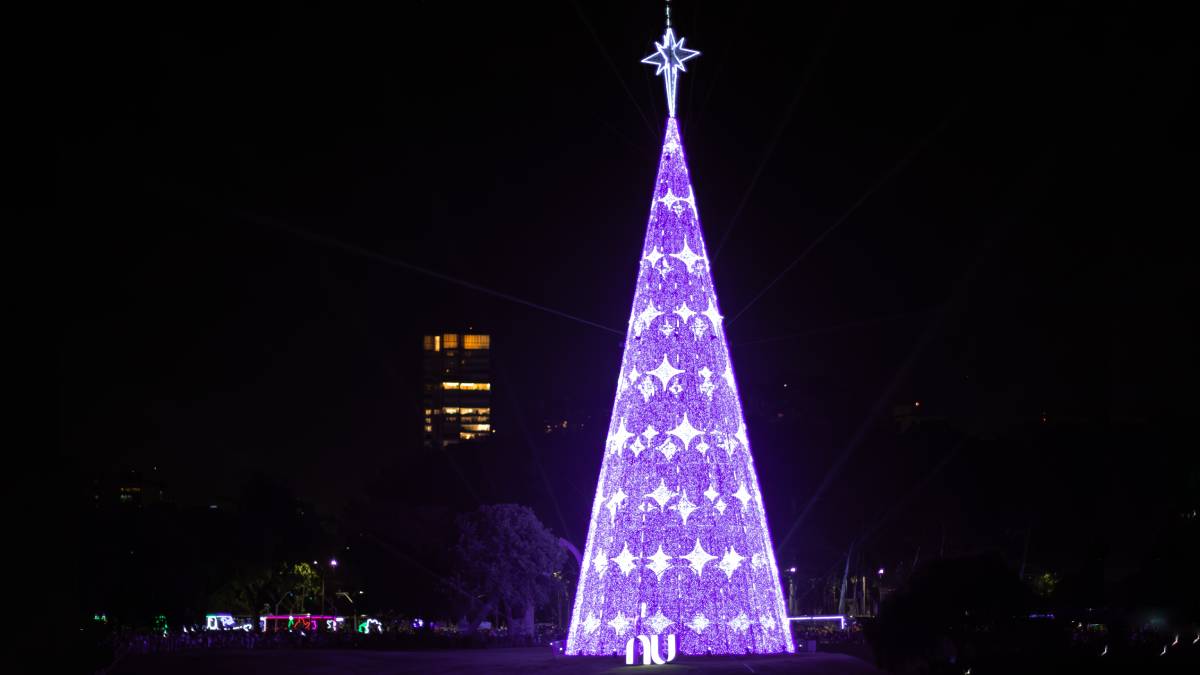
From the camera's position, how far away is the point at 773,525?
5925cm

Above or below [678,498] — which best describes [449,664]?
below

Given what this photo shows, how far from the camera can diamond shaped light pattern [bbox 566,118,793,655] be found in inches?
1163

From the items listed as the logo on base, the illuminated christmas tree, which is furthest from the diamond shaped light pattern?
the logo on base

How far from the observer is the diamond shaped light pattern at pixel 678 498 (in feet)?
96.9

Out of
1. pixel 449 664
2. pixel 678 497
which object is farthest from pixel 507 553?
pixel 678 497

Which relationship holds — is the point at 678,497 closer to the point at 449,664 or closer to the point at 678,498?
the point at 678,498

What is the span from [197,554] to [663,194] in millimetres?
46184

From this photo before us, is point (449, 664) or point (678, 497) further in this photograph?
point (449, 664)

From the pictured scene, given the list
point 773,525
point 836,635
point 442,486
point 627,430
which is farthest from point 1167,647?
point 442,486

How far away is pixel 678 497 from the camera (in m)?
29.7

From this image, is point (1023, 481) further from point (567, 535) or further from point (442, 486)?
point (442, 486)

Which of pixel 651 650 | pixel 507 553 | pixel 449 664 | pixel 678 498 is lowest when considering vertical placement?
pixel 449 664

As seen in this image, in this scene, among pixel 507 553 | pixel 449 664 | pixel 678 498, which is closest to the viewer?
pixel 678 498

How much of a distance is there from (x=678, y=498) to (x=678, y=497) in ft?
0.08
